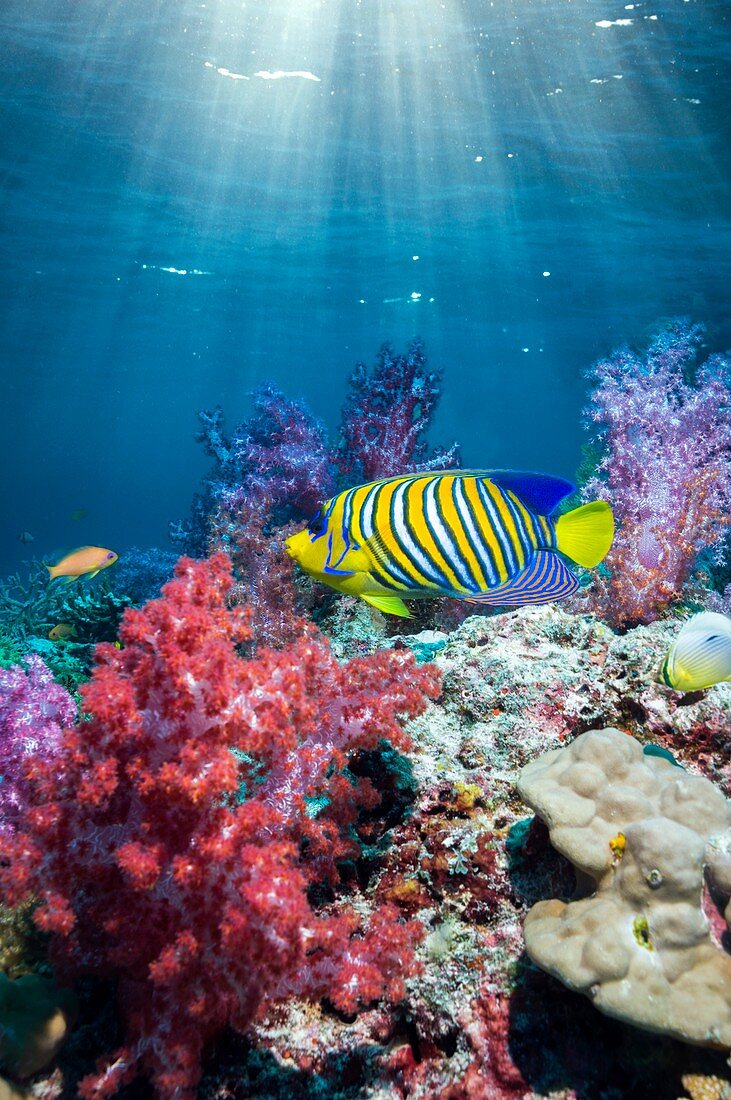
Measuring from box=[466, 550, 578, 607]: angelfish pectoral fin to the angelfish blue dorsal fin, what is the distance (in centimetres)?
15

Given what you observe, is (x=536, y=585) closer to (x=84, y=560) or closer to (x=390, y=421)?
(x=390, y=421)

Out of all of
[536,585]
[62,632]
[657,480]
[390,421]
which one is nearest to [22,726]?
[536,585]

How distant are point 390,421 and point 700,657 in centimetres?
441

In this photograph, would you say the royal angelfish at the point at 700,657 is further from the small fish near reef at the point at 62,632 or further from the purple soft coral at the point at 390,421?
the small fish near reef at the point at 62,632

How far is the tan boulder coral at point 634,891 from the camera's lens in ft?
4.92

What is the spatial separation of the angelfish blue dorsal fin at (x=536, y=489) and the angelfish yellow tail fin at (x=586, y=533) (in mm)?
62

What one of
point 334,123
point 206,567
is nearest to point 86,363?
point 334,123

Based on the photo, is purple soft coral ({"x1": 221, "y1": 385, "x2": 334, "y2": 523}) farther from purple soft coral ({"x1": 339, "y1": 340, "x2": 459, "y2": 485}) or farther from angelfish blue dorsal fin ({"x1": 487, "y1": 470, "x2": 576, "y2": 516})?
angelfish blue dorsal fin ({"x1": 487, "y1": 470, "x2": 576, "y2": 516})

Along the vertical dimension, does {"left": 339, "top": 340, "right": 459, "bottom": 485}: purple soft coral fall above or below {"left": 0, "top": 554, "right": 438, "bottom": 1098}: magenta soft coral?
below

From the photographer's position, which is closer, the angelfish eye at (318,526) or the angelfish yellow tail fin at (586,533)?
the angelfish yellow tail fin at (586,533)

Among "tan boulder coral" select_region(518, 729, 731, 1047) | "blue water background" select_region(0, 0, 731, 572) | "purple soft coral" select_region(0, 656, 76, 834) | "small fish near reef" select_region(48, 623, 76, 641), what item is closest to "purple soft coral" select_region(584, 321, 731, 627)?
"tan boulder coral" select_region(518, 729, 731, 1047)

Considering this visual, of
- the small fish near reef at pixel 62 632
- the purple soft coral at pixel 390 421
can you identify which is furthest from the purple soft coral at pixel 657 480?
the small fish near reef at pixel 62 632

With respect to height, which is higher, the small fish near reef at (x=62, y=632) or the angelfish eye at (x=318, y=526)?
the angelfish eye at (x=318, y=526)

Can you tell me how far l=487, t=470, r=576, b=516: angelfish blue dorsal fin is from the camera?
1.98 meters
